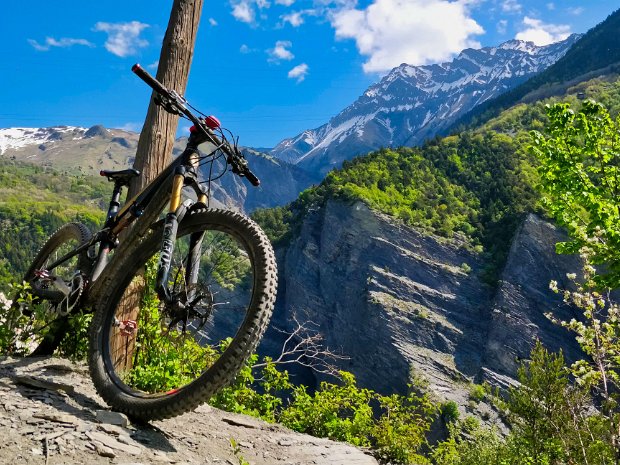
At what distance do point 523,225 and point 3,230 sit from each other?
6051 inches

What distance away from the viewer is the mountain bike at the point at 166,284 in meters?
3.22

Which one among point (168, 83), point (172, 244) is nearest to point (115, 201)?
point (168, 83)

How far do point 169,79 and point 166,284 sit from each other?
A: 10.8ft

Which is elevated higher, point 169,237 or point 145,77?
point 145,77

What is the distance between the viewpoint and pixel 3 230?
156 metres

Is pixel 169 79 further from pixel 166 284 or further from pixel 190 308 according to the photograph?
pixel 190 308

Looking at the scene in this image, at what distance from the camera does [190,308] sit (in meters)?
3.51

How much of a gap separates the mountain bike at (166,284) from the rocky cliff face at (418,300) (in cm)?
6039

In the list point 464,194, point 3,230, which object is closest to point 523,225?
point 464,194

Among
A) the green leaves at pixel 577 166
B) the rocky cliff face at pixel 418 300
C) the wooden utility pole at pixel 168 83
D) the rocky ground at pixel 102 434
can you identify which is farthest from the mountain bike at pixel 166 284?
the rocky cliff face at pixel 418 300

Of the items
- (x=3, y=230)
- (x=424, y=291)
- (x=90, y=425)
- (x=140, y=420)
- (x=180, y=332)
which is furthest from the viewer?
(x=3, y=230)

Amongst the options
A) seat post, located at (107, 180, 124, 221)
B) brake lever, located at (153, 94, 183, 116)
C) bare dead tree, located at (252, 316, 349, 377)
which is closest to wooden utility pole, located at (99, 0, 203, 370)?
seat post, located at (107, 180, 124, 221)

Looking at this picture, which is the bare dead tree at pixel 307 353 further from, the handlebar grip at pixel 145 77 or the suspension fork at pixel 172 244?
the handlebar grip at pixel 145 77

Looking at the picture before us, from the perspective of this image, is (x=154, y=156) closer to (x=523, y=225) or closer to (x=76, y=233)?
(x=76, y=233)
